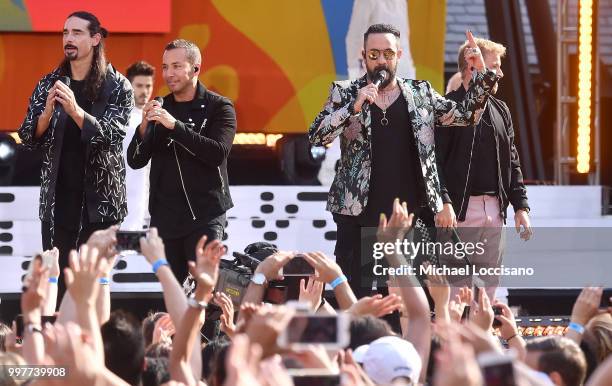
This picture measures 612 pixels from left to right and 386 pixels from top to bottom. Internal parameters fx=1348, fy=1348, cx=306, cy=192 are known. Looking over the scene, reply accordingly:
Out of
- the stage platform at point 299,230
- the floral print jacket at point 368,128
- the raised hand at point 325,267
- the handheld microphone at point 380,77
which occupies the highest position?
the handheld microphone at point 380,77

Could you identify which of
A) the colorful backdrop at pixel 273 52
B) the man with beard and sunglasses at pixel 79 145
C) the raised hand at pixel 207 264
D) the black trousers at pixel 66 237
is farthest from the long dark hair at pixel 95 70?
Answer: the colorful backdrop at pixel 273 52

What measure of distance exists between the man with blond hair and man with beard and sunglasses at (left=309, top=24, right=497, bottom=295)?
0.44 m

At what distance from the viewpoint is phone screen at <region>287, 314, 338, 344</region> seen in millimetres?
3156

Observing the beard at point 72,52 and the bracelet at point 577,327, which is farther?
the beard at point 72,52

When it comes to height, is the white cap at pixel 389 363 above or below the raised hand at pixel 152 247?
below

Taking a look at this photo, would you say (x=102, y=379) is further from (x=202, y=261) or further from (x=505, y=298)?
(x=505, y=298)

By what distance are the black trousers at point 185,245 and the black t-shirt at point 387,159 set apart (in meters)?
0.71

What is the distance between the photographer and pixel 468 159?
6.72 meters

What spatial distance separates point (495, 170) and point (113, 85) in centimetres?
196

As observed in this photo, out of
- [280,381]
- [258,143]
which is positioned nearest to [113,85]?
[280,381]

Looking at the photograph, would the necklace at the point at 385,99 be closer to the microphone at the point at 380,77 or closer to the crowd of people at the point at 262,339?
the microphone at the point at 380,77

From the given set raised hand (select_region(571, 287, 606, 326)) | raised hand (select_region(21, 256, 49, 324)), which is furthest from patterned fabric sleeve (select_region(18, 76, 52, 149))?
raised hand (select_region(571, 287, 606, 326))

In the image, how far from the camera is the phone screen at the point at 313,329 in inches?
124

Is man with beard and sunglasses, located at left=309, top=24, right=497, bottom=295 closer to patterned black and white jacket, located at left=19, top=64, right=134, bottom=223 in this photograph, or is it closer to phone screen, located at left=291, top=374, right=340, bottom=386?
patterned black and white jacket, located at left=19, top=64, right=134, bottom=223
